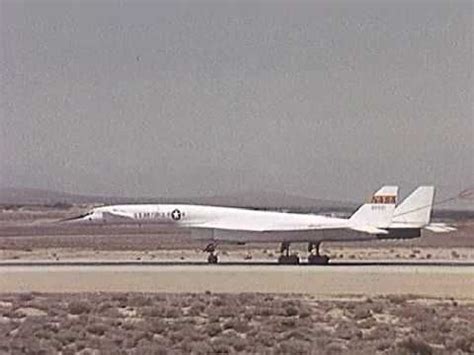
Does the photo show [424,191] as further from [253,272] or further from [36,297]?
[36,297]

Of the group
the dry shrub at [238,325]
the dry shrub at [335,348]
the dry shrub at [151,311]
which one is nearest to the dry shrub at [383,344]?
the dry shrub at [335,348]

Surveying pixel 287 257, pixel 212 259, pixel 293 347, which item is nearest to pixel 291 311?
pixel 293 347

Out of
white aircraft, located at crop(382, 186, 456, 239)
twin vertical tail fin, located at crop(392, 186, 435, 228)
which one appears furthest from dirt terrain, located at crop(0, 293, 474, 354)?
white aircraft, located at crop(382, 186, 456, 239)

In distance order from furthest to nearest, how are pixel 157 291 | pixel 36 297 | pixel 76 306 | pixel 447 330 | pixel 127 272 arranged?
pixel 127 272
pixel 157 291
pixel 36 297
pixel 76 306
pixel 447 330

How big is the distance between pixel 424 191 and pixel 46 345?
30.2m

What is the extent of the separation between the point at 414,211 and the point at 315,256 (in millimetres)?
5010

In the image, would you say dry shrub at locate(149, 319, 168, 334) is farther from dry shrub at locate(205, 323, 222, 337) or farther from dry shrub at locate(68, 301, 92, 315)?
dry shrub at locate(68, 301, 92, 315)

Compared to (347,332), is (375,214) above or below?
above

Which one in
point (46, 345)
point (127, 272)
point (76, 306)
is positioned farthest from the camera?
point (127, 272)

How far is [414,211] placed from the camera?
47156 millimetres

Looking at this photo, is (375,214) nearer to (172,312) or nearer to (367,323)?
(172,312)

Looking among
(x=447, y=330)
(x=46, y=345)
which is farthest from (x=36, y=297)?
(x=447, y=330)

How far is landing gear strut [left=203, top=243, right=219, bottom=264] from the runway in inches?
56.9

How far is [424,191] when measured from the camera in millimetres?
44219
